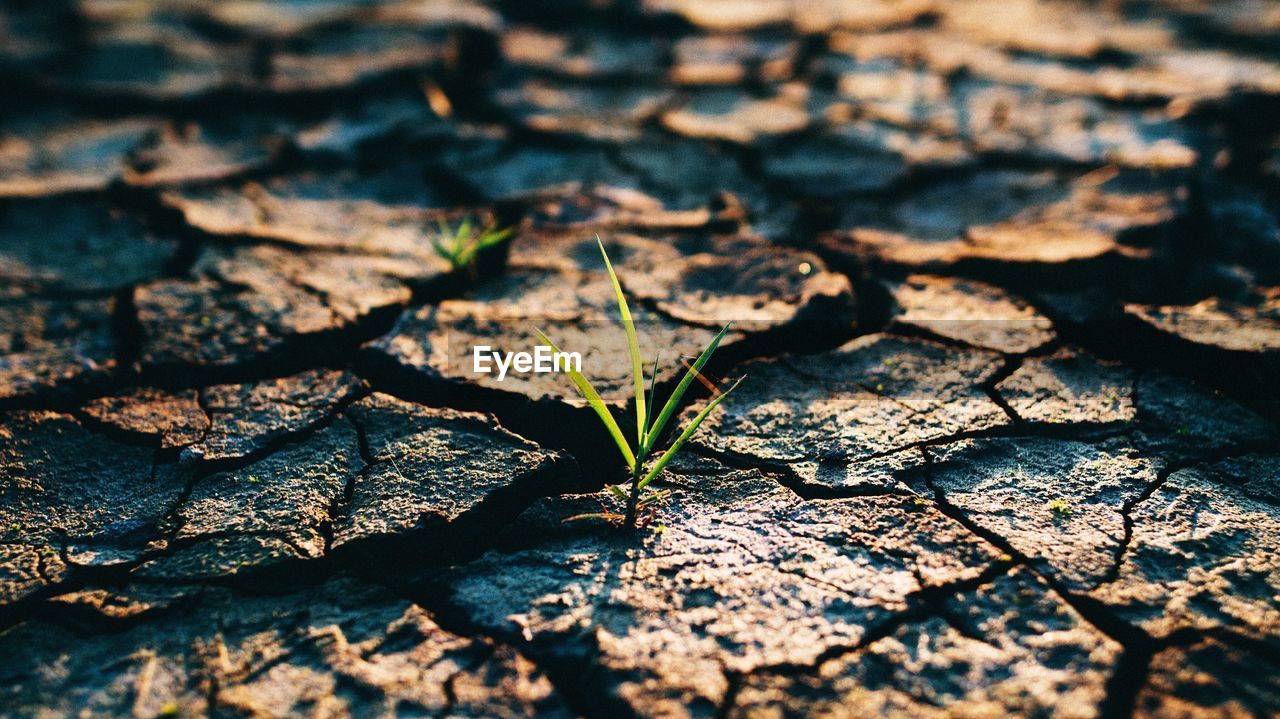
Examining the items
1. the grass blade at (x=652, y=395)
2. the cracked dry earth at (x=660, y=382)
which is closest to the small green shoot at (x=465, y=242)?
the cracked dry earth at (x=660, y=382)

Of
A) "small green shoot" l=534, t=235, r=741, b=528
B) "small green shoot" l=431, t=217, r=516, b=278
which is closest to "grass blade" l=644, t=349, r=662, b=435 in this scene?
"small green shoot" l=534, t=235, r=741, b=528

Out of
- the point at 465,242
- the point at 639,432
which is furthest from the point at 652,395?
the point at 465,242

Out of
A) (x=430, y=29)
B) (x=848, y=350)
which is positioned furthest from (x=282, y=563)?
(x=430, y=29)

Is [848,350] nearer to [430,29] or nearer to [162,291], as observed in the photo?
[162,291]

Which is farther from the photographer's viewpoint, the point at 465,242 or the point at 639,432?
the point at 465,242

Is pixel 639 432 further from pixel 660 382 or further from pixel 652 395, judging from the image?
pixel 660 382

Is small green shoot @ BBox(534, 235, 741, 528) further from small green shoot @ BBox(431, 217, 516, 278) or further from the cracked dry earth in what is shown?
small green shoot @ BBox(431, 217, 516, 278)
